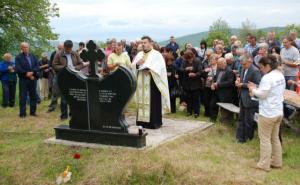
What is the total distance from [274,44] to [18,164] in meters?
7.98

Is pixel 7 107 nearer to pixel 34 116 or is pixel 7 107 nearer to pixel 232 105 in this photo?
pixel 34 116

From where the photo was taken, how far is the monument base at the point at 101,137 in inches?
338

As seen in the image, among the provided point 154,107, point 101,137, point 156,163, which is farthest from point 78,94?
point 156,163

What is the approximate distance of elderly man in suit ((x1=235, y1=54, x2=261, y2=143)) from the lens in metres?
9.13

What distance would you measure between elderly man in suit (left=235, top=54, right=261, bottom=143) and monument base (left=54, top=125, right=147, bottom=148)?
86.1 inches

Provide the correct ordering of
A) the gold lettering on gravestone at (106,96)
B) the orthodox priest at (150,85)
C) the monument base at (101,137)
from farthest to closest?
the orthodox priest at (150,85)
the gold lettering on gravestone at (106,96)
the monument base at (101,137)

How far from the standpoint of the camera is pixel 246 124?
944cm

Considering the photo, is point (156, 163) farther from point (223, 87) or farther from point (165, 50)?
point (165, 50)

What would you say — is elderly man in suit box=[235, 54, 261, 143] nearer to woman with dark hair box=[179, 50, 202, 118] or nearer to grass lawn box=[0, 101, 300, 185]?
grass lawn box=[0, 101, 300, 185]

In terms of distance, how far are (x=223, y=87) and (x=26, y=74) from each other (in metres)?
5.13

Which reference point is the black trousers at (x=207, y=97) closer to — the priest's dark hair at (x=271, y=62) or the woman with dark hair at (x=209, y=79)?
the woman with dark hair at (x=209, y=79)

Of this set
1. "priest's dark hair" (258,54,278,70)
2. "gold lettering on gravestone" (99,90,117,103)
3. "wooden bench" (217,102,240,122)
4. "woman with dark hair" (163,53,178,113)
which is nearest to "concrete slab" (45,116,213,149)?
"wooden bench" (217,102,240,122)

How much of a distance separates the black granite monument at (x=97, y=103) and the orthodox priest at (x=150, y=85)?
1437 mm

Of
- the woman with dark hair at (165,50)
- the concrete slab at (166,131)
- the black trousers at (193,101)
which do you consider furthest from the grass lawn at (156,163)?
the woman with dark hair at (165,50)
